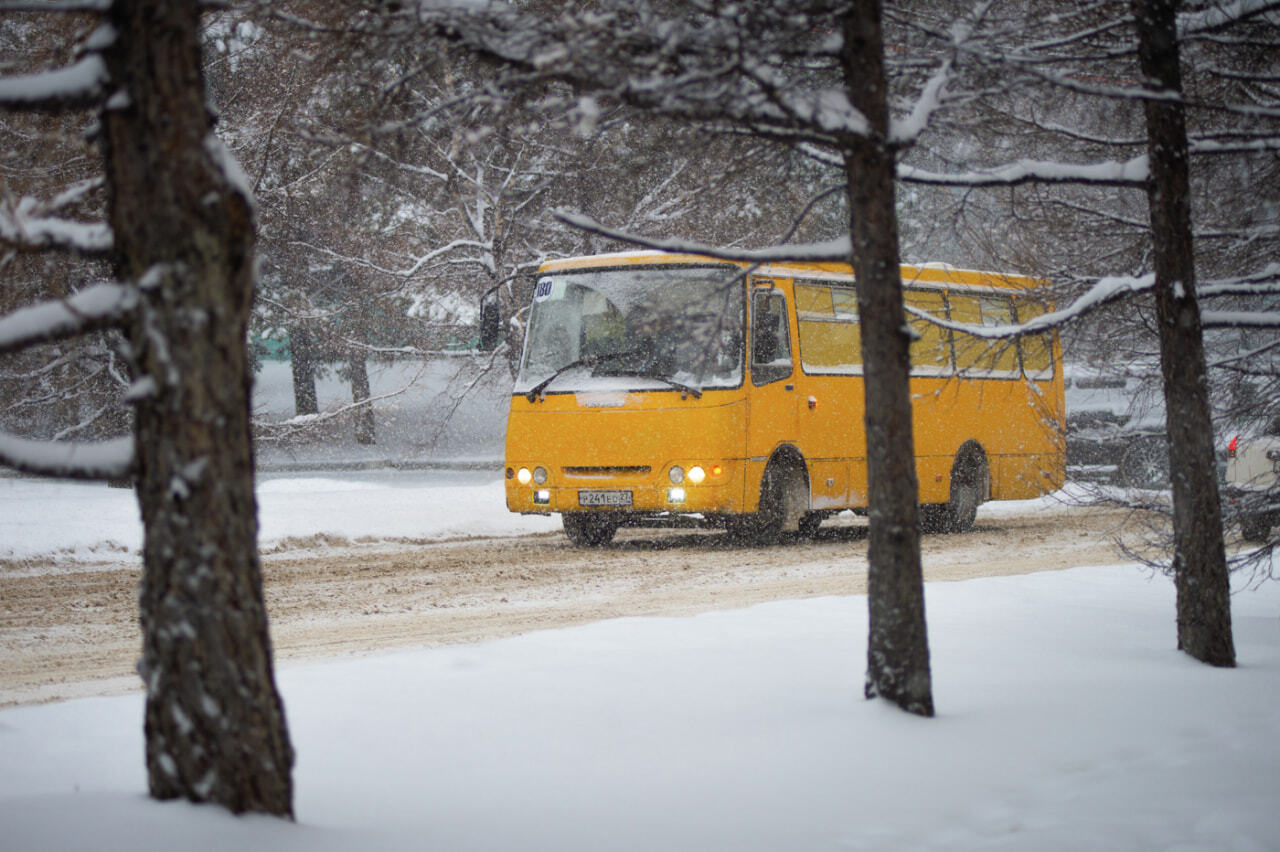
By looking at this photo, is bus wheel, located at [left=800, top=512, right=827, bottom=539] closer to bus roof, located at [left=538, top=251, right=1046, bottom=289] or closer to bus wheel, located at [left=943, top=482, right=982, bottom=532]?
bus wheel, located at [left=943, top=482, right=982, bottom=532]

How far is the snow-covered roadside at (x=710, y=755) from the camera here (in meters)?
3.89

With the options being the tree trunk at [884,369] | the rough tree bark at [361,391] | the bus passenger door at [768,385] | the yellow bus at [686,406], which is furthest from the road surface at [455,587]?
the rough tree bark at [361,391]

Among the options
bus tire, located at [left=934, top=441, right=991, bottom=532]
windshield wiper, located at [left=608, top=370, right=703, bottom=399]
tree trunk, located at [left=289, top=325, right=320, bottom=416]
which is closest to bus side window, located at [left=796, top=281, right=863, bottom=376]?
windshield wiper, located at [left=608, top=370, right=703, bottom=399]

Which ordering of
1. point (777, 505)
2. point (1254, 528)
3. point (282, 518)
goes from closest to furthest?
point (1254, 528)
point (777, 505)
point (282, 518)

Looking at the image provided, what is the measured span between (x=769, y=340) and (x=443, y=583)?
4423 mm

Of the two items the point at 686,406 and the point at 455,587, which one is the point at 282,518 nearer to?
the point at 455,587

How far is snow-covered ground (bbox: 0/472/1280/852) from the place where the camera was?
3.90 metres

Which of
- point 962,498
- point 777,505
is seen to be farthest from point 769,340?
point 962,498

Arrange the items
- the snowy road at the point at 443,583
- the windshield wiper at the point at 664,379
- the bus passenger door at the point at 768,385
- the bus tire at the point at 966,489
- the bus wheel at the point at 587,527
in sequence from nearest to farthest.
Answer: the snowy road at the point at 443,583
the windshield wiper at the point at 664,379
the bus passenger door at the point at 768,385
the bus wheel at the point at 587,527
the bus tire at the point at 966,489

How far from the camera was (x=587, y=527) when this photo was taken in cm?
1530

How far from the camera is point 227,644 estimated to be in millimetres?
3578

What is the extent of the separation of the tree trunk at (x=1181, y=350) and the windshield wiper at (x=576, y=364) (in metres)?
7.68

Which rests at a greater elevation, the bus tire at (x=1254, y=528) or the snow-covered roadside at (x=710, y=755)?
the bus tire at (x=1254, y=528)

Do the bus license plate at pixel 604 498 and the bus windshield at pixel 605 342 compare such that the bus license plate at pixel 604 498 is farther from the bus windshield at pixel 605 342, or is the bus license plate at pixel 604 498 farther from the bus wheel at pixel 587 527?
the bus wheel at pixel 587 527
